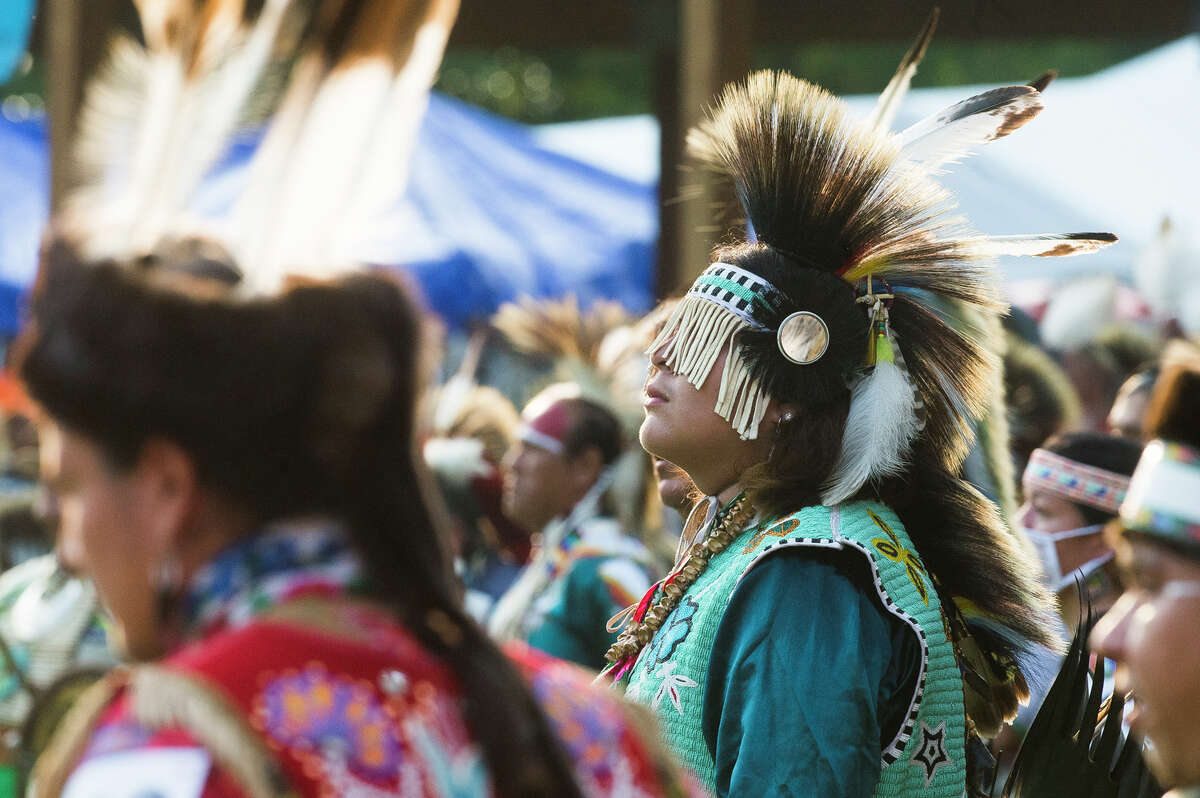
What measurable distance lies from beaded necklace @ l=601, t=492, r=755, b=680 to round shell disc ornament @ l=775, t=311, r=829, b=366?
265 mm

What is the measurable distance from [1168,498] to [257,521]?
36.1 inches

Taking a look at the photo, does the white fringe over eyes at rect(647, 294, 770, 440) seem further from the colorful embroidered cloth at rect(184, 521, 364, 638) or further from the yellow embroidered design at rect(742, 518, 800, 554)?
the colorful embroidered cloth at rect(184, 521, 364, 638)

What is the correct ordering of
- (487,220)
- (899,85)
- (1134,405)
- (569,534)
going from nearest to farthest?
(899,85)
(1134,405)
(569,534)
(487,220)

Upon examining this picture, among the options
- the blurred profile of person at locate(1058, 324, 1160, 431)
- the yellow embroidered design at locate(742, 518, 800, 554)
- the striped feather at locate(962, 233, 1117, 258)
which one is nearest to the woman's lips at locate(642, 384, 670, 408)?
the yellow embroidered design at locate(742, 518, 800, 554)

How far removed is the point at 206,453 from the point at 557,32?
573 cm

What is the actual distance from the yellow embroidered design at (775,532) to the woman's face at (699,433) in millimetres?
188

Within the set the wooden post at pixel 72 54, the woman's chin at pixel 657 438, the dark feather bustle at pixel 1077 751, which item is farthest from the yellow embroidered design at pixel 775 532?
the wooden post at pixel 72 54

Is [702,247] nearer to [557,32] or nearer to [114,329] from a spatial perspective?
[557,32]

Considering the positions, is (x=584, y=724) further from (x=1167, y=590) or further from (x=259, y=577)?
(x=1167, y=590)

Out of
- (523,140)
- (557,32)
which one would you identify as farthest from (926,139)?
(523,140)

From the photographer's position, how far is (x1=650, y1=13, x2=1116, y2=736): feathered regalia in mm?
2459

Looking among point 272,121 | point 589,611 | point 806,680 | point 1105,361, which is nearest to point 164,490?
point 272,121

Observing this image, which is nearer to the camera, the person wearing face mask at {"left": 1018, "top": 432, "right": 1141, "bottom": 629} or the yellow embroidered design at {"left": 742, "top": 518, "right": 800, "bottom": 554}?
the yellow embroidered design at {"left": 742, "top": 518, "right": 800, "bottom": 554}

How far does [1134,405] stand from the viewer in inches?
177
